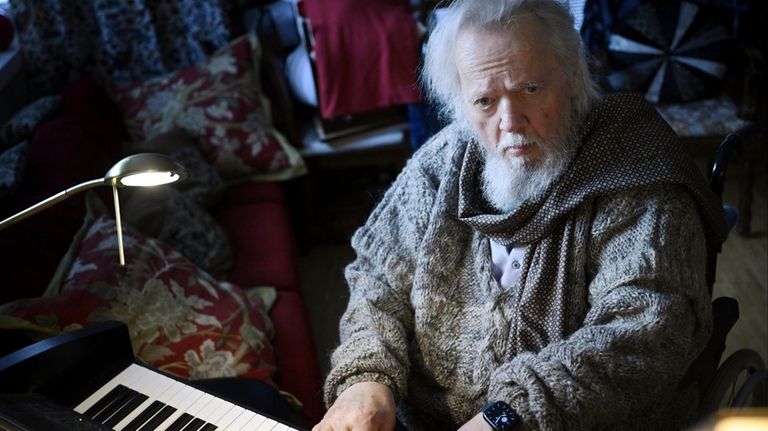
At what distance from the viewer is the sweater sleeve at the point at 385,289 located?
143 centimetres

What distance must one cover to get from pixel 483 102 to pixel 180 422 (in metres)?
0.78

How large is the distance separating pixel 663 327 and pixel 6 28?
2.73m

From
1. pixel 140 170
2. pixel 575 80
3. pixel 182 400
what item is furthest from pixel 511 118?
pixel 182 400

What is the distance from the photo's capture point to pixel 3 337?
4.93ft

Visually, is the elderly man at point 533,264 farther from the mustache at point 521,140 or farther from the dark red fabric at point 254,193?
the dark red fabric at point 254,193

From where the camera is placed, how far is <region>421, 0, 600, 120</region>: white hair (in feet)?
4.42

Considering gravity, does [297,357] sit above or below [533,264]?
below

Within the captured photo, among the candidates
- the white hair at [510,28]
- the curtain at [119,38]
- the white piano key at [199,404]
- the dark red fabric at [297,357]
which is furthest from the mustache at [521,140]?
the curtain at [119,38]

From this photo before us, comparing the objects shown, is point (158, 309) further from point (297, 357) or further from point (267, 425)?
point (267, 425)

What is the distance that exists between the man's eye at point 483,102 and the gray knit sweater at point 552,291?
0.18 meters

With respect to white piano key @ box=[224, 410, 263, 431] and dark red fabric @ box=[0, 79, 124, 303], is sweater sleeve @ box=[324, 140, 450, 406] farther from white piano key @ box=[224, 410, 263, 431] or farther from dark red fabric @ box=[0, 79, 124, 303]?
dark red fabric @ box=[0, 79, 124, 303]

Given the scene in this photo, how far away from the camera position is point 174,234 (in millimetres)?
2232

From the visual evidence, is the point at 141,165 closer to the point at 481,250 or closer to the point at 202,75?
the point at 481,250

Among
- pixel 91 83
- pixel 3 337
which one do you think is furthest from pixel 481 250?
pixel 91 83
